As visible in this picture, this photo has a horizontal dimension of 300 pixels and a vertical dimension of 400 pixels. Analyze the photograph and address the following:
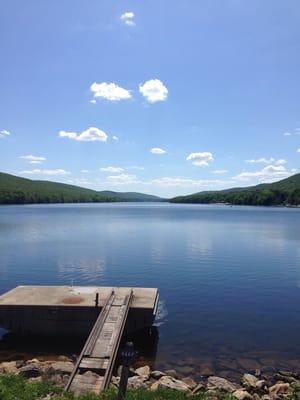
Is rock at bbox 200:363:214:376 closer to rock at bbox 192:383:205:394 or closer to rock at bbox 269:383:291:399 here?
rock at bbox 192:383:205:394

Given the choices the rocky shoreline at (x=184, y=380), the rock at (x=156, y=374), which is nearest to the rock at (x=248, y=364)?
the rocky shoreline at (x=184, y=380)

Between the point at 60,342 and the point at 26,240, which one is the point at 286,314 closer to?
the point at 60,342

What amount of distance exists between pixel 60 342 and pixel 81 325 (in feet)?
5.36

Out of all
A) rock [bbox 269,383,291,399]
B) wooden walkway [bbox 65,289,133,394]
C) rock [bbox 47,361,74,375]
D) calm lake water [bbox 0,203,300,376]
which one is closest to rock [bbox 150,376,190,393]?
wooden walkway [bbox 65,289,133,394]

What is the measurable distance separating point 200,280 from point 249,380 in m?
22.0

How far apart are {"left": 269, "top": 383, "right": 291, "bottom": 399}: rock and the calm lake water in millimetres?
3092

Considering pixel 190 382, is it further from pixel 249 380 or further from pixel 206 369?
pixel 249 380

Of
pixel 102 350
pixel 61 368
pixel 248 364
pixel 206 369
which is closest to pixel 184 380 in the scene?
pixel 206 369

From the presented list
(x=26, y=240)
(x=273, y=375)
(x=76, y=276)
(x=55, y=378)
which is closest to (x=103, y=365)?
(x=55, y=378)

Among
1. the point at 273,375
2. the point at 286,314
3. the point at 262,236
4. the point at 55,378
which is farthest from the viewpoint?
the point at 262,236

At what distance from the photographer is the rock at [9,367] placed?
18.6 metres

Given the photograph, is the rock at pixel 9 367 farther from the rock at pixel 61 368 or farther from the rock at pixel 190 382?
the rock at pixel 190 382

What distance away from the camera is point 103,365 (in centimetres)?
1836

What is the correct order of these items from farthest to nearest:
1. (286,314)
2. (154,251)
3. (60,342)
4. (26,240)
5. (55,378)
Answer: (26,240) < (154,251) < (286,314) < (60,342) < (55,378)
